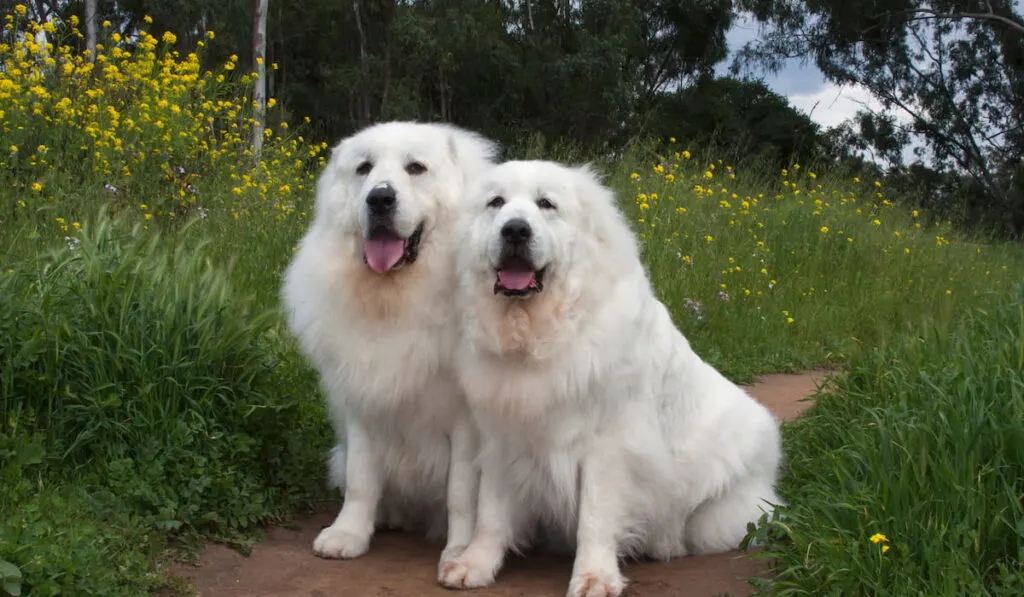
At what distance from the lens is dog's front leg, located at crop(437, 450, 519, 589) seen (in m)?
3.17

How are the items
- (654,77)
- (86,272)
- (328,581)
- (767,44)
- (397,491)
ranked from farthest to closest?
(654,77)
(767,44)
(86,272)
(397,491)
(328,581)

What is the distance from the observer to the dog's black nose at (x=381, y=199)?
3271mm

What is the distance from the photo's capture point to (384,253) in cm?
335

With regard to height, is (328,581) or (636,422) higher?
(636,422)

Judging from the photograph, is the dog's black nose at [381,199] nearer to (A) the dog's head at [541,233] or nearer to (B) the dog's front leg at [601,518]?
(A) the dog's head at [541,233]

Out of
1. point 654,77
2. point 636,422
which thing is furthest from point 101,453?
point 654,77

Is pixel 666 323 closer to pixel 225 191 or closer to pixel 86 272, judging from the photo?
pixel 86 272

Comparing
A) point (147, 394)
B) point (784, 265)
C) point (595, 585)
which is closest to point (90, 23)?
point (784, 265)

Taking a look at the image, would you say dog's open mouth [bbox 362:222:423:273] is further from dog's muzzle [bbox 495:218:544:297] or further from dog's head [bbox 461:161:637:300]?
dog's muzzle [bbox 495:218:544:297]

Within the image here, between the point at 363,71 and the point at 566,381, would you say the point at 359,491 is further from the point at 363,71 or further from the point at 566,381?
the point at 363,71

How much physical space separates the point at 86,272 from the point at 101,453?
2.62 feet

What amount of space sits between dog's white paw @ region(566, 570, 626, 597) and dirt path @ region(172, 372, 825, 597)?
73 mm

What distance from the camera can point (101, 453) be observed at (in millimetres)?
3504

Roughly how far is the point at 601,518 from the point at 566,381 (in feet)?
1.52
